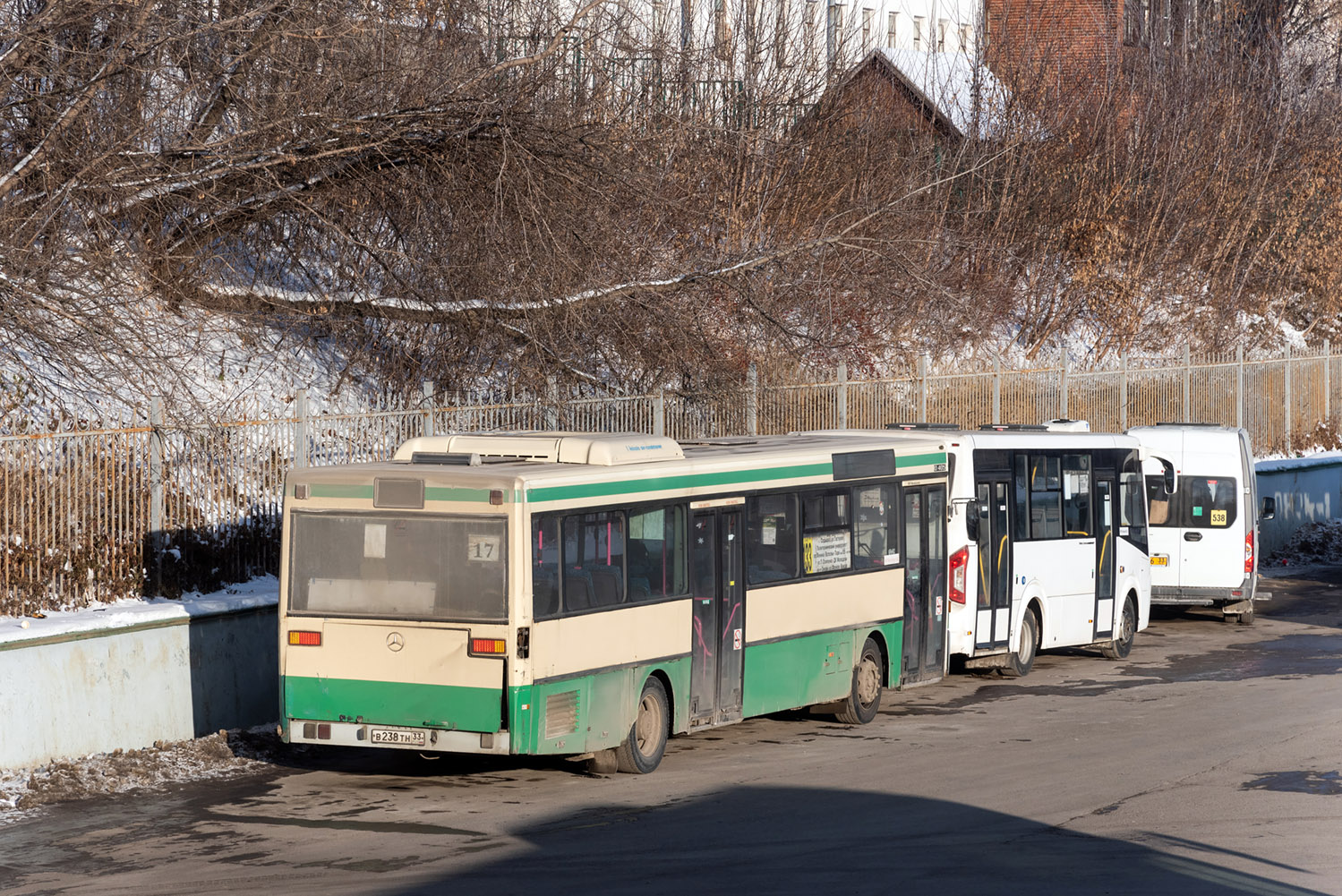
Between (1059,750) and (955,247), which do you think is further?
(955,247)

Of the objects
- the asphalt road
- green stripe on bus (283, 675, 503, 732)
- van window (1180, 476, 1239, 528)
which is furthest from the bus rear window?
van window (1180, 476, 1239, 528)

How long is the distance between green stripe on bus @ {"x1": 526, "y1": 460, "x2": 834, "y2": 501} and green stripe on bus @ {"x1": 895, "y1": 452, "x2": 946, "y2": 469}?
1275 millimetres

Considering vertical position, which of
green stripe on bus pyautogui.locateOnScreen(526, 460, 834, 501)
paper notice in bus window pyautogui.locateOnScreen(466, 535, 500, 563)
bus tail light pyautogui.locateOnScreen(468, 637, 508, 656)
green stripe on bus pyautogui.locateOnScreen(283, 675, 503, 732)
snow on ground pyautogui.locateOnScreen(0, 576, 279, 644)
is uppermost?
green stripe on bus pyautogui.locateOnScreen(526, 460, 834, 501)

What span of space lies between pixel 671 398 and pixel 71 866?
38.8ft

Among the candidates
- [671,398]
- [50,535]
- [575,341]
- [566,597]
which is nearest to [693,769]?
[566,597]

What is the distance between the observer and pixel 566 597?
1184cm

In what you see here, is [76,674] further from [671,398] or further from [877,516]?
[671,398]

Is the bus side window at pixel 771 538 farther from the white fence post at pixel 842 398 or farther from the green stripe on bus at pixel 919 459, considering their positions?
the white fence post at pixel 842 398

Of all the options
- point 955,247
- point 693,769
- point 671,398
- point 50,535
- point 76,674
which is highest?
point 955,247

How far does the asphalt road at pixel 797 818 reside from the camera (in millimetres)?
9258

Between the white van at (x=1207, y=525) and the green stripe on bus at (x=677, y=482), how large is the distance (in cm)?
941

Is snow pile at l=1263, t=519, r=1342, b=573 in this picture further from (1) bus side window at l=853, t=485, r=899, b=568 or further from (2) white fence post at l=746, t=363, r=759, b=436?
(1) bus side window at l=853, t=485, r=899, b=568

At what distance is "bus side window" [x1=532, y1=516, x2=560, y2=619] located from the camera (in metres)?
11.6

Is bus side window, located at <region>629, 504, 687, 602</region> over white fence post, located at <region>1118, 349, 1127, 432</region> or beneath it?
beneath
